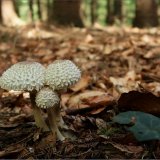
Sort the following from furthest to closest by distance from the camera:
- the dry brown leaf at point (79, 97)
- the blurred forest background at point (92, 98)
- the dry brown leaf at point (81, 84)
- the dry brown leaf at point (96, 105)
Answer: the dry brown leaf at point (81, 84) → the dry brown leaf at point (79, 97) → the dry brown leaf at point (96, 105) → the blurred forest background at point (92, 98)

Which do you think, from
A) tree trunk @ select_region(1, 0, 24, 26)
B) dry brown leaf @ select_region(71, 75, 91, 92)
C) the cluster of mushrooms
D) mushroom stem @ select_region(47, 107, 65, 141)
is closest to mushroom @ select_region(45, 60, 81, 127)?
the cluster of mushrooms

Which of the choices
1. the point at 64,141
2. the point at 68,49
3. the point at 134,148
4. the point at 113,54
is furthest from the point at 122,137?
the point at 68,49

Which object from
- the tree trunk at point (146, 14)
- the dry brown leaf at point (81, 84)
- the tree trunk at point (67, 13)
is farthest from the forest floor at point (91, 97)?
the tree trunk at point (146, 14)

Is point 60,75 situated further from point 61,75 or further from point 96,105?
point 96,105

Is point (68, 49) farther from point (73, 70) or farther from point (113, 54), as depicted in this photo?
point (73, 70)

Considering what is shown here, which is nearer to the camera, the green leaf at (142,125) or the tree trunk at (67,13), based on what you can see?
the green leaf at (142,125)

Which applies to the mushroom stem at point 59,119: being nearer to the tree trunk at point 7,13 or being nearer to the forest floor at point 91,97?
the forest floor at point 91,97
